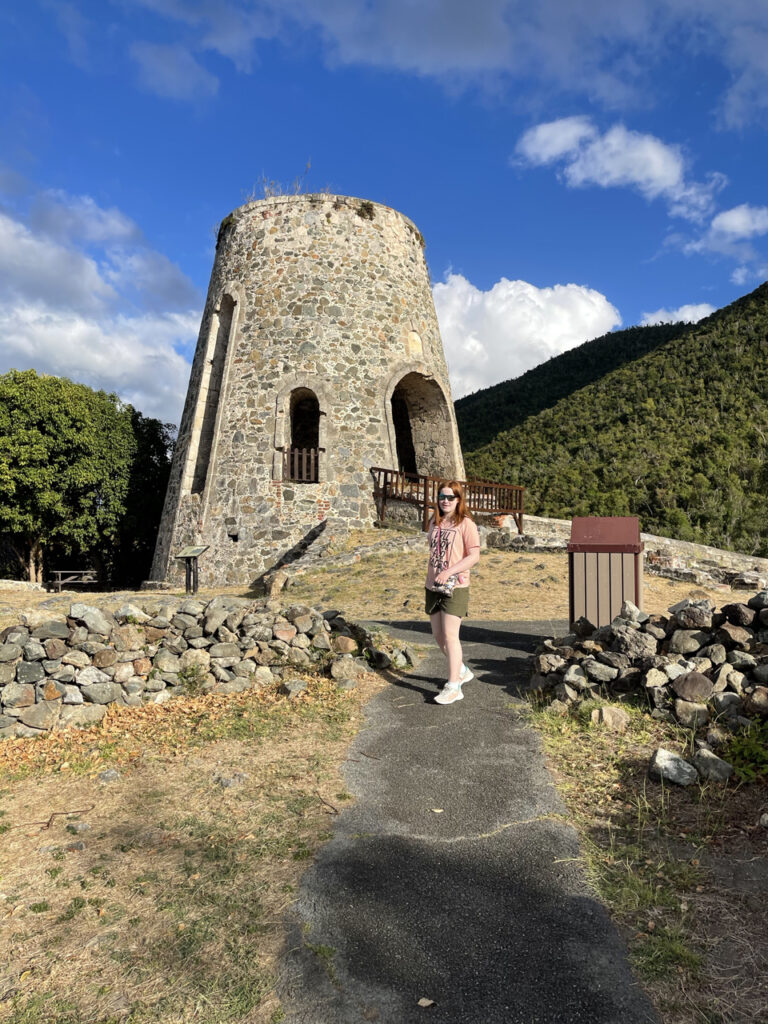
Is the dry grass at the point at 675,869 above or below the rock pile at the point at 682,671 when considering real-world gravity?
below

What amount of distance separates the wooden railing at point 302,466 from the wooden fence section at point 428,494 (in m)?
1.58

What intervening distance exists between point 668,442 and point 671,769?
108ft

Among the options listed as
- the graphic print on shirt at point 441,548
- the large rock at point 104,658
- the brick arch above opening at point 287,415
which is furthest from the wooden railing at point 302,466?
the graphic print on shirt at point 441,548

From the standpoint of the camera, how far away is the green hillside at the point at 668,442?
94.9 ft

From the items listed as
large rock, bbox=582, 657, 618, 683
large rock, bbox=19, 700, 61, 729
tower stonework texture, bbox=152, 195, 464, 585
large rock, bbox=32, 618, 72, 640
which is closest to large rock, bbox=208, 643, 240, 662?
→ large rock, bbox=32, 618, 72, 640

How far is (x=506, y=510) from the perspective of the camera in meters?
17.7

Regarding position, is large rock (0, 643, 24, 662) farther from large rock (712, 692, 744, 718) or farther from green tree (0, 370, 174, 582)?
green tree (0, 370, 174, 582)

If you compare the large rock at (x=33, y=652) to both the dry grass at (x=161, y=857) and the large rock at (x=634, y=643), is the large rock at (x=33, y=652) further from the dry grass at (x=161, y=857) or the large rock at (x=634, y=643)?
the large rock at (x=634, y=643)

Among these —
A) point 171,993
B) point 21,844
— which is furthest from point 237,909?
point 21,844

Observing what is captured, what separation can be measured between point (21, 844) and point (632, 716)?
417 centimetres

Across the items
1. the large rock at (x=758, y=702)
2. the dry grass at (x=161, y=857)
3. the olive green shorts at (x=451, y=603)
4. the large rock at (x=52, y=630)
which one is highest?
the olive green shorts at (x=451, y=603)

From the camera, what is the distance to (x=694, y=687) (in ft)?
15.7

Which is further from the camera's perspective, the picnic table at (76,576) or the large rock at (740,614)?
the picnic table at (76,576)

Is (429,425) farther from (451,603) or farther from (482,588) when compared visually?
(451,603)
